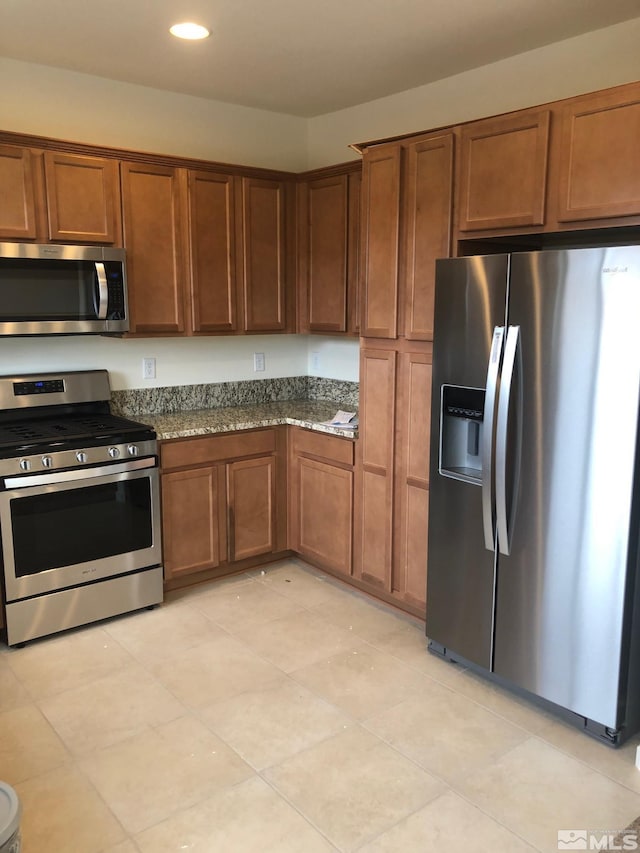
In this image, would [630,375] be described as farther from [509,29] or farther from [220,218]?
[220,218]

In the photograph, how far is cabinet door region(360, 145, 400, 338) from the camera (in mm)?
3129

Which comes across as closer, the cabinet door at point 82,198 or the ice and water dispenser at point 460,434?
the ice and water dispenser at point 460,434

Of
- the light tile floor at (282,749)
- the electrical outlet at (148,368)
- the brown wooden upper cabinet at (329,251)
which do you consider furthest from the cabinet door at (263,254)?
the light tile floor at (282,749)

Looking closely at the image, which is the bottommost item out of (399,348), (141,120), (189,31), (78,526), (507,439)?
(78,526)

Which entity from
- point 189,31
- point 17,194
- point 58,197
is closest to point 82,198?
point 58,197

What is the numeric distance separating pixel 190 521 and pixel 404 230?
180cm

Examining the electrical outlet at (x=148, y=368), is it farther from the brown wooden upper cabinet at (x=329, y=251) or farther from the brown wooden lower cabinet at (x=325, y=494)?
the brown wooden upper cabinet at (x=329, y=251)

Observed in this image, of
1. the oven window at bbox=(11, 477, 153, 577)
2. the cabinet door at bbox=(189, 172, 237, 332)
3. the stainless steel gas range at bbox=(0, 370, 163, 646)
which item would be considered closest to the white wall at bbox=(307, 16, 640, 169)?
the cabinet door at bbox=(189, 172, 237, 332)

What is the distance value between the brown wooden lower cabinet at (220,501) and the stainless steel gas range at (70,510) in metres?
0.13

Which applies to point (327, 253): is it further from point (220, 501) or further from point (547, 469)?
point (547, 469)

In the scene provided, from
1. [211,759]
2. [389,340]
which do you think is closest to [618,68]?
[389,340]

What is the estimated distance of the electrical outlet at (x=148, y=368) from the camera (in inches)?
154

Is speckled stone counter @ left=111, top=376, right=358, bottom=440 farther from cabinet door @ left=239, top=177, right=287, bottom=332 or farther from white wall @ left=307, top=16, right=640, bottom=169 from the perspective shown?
white wall @ left=307, top=16, right=640, bottom=169

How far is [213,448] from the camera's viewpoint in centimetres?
364
